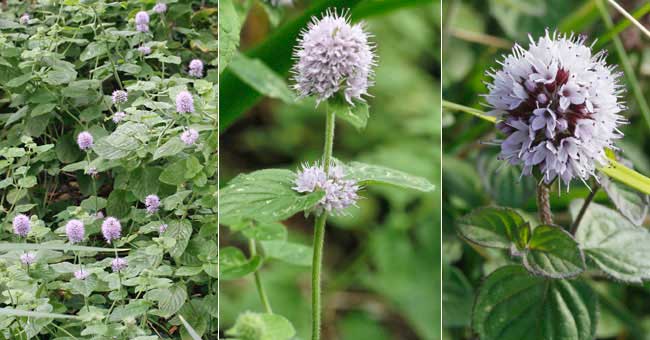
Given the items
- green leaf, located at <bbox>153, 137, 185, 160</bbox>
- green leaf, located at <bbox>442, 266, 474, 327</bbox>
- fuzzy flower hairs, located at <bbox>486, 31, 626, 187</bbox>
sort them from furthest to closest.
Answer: green leaf, located at <bbox>442, 266, 474, 327</bbox> < green leaf, located at <bbox>153, 137, 185, 160</bbox> < fuzzy flower hairs, located at <bbox>486, 31, 626, 187</bbox>

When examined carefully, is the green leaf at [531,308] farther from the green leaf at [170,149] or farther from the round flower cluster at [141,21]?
the round flower cluster at [141,21]

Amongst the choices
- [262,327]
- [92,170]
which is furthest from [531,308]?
[92,170]

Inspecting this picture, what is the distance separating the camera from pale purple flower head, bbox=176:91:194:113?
41.1 inches

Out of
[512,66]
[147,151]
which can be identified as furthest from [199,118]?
[512,66]

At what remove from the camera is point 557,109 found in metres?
0.91

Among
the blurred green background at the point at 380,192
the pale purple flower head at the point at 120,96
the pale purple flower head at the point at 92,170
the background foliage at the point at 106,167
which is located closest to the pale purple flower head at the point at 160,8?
the background foliage at the point at 106,167

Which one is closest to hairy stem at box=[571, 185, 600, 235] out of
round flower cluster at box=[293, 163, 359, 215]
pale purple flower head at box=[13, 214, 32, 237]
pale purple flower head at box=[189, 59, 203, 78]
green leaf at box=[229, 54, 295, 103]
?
round flower cluster at box=[293, 163, 359, 215]

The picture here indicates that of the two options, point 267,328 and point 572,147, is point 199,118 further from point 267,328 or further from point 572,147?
point 572,147

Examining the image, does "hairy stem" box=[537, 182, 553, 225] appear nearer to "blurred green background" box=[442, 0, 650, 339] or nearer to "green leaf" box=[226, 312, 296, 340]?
"blurred green background" box=[442, 0, 650, 339]

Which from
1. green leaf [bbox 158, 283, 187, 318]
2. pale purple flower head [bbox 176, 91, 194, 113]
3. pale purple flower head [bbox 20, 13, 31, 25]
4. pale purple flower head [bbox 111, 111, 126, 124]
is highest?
pale purple flower head [bbox 20, 13, 31, 25]

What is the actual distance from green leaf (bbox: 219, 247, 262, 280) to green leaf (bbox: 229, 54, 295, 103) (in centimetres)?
24

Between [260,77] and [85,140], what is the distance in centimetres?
28

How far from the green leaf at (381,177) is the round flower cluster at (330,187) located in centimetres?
2

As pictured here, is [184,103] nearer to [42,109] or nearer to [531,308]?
[42,109]
